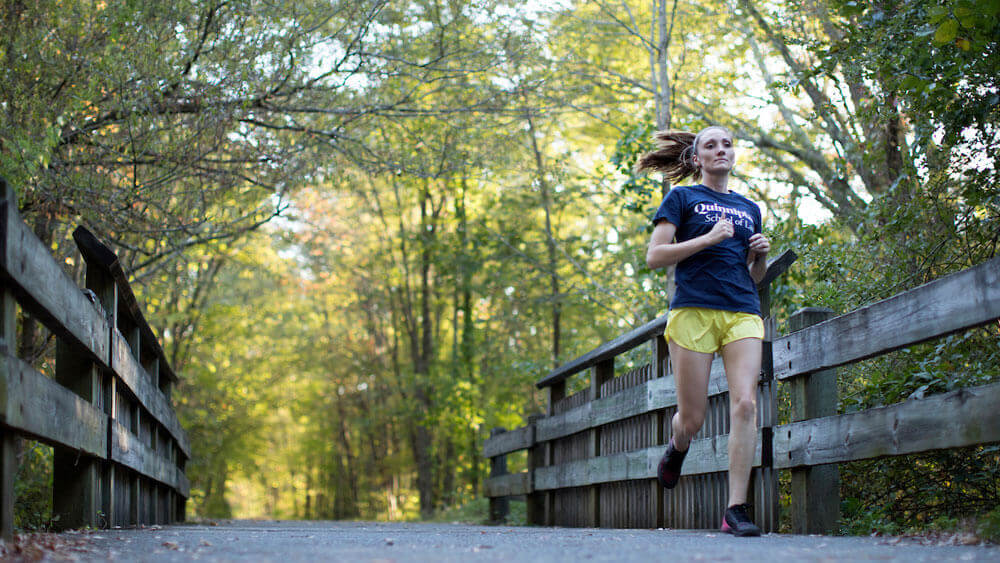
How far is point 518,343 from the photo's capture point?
23312mm

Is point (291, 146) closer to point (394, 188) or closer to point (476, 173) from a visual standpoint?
point (476, 173)

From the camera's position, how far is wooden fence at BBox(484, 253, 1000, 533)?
382cm

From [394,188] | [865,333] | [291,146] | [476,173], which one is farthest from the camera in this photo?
[394,188]

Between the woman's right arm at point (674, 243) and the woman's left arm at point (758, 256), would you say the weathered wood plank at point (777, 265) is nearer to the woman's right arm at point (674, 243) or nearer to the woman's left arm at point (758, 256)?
the woman's left arm at point (758, 256)

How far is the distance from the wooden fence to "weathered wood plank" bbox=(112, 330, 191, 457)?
10.0ft

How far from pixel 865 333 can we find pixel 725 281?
693 millimetres

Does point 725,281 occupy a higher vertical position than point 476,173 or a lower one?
lower

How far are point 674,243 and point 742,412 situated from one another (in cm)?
86

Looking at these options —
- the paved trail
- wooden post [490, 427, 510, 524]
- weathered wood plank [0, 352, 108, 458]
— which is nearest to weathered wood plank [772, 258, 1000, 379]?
the paved trail

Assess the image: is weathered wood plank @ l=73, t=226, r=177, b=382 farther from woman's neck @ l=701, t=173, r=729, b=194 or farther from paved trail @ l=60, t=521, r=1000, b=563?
woman's neck @ l=701, t=173, r=729, b=194

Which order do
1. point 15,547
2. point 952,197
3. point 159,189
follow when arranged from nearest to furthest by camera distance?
point 15,547 < point 952,197 < point 159,189

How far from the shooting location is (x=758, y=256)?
4.93 meters

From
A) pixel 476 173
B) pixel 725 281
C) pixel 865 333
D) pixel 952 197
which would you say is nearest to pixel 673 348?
pixel 725 281

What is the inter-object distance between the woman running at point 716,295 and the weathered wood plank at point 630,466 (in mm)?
422
